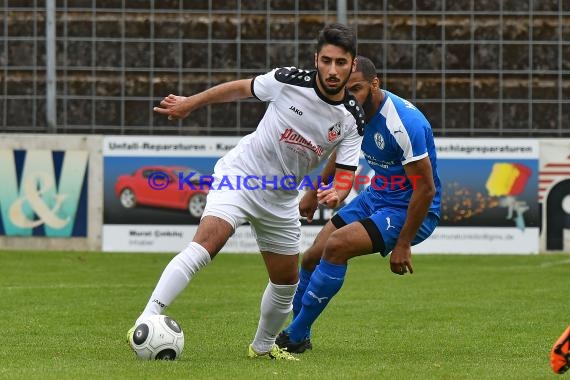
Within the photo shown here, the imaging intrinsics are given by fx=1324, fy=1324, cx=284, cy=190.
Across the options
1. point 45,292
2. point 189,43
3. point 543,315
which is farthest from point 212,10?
point 543,315

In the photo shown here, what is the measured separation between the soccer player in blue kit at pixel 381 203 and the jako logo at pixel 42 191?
10.0 m

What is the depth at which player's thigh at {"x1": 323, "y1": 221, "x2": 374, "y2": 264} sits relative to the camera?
8344 millimetres

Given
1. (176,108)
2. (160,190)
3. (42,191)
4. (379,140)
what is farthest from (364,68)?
(42,191)

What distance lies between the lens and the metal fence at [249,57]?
60.8 ft

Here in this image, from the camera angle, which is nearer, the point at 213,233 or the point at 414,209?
the point at 213,233

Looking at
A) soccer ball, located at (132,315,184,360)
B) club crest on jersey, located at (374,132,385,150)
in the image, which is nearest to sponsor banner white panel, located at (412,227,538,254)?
club crest on jersey, located at (374,132,385,150)

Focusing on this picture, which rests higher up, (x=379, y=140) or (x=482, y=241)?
(x=379, y=140)

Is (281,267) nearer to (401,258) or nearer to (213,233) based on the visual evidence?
(213,233)

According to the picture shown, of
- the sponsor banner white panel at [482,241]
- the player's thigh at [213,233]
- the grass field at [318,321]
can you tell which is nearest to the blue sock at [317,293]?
the grass field at [318,321]

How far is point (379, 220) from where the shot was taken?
8625mm

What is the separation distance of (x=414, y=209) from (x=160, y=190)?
Answer: 34.6 feet

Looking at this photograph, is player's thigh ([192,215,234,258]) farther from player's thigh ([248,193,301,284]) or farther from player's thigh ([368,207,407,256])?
player's thigh ([368,207,407,256])

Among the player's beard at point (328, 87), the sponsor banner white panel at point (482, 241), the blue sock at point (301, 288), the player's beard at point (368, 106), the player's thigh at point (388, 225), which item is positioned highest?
the player's beard at point (328, 87)

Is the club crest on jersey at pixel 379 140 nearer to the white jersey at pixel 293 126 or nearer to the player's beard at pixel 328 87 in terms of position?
the white jersey at pixel 293 126
